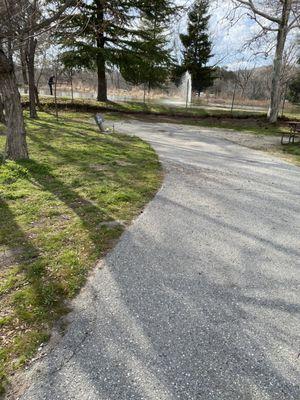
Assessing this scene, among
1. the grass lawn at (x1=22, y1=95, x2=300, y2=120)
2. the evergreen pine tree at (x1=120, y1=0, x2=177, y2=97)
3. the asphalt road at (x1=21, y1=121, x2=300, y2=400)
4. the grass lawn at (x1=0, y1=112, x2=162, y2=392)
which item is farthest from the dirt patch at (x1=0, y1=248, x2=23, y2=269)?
the evergreen pine tree at (x1=120, y1=0, x2=177, y2=97)

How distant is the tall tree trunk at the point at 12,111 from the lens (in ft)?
19.7

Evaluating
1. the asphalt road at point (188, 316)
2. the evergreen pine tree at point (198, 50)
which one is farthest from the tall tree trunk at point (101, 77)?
the asphalt road at point (188, 316)

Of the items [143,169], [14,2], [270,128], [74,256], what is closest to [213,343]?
[74,256]

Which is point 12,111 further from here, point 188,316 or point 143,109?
point 143,109

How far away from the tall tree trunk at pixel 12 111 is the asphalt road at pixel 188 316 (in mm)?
3621

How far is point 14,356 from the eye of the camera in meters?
2.01

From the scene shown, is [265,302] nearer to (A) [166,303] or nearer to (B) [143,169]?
(A) [166,303]

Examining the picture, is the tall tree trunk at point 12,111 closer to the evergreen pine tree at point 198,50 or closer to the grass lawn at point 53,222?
the grass lawn at point 53,222

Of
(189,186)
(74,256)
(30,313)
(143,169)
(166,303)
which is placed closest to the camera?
(30,313)

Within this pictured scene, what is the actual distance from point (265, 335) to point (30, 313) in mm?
1759

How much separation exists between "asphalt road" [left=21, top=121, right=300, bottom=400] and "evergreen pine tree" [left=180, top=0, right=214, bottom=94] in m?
28.4

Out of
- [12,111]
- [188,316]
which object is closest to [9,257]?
[188,316]

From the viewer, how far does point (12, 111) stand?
6.30 meters

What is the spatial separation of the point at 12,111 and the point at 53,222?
11.3 feet
